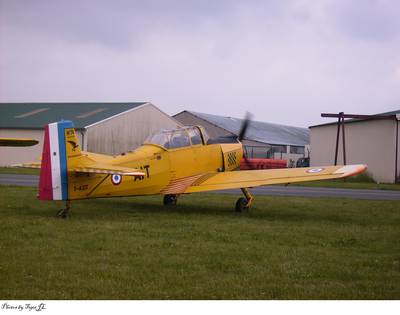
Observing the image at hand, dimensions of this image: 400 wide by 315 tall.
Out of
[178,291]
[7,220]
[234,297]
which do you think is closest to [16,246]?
[7,220]

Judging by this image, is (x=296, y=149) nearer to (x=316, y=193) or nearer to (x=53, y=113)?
(x=53, y=113)

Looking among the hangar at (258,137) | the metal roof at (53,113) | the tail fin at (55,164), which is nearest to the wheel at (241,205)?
the tail fin at (55,164)

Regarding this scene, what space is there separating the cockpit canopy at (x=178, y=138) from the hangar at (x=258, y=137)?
119 feet

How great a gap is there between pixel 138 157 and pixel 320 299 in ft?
25.1

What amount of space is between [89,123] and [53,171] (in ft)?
97.4

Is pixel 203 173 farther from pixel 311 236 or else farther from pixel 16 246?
pixel 16 246

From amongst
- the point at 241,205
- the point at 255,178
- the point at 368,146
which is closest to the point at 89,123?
the point at 368,146

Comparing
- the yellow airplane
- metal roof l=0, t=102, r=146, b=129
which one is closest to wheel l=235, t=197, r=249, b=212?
the yellow airplane

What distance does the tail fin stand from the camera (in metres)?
10.6

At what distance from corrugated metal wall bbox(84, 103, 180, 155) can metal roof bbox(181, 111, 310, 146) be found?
10886 mm

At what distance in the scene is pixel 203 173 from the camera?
45.0ft

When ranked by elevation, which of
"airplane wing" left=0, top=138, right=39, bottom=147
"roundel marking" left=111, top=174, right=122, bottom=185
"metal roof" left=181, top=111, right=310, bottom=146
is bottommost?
"roundel marking" left=111, top=174, right=122, bottom=185

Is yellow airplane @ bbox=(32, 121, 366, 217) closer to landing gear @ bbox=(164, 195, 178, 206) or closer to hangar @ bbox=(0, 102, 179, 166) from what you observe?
landing gear @ bbox=(164, 195, 178, 206)

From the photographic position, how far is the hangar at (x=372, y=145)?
33312mm
